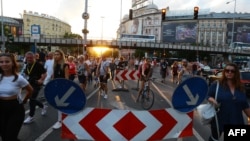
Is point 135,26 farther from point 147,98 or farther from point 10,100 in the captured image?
point 10,100

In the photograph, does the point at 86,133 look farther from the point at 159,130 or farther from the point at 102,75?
the point at 102,75

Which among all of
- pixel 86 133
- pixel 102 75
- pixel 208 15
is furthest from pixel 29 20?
pixel 86 133

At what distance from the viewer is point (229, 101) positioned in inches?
183

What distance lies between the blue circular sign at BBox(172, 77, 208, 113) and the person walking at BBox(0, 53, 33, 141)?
6.59ft

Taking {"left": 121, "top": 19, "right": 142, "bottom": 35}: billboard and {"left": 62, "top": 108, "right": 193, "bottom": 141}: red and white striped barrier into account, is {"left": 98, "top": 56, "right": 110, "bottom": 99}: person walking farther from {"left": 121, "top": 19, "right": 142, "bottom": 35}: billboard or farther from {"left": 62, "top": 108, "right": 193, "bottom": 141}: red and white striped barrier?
{"left": 121, "top": 19, "right": 142, "bottom": 35}: billboard

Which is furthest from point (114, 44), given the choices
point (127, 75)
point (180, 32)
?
point (127, 75)

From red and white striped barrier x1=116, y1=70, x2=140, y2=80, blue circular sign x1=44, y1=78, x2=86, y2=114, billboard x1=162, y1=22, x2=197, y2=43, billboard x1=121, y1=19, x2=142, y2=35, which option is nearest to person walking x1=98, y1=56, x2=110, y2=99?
red and white striped barrier x1=116, y1=70, x2=140, y2=80

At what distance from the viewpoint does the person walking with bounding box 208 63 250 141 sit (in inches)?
183

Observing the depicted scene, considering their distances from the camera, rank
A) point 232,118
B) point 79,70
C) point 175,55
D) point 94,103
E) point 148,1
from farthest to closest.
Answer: point 148,1, point 175,55, point 79,70, point 94,103, point 232,118

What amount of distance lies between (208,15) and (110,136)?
15450 centimetres

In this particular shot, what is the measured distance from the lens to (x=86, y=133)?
473cm

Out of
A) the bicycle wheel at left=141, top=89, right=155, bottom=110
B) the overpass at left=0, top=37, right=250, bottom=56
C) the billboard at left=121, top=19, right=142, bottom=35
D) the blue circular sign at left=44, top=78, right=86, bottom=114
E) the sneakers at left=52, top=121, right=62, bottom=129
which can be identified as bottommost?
the sneakers at left=52, top=121, right=62, bottom=129

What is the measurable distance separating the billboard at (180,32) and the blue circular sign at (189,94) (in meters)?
135

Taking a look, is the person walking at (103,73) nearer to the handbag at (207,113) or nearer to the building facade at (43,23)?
the handbag at (207,113)
